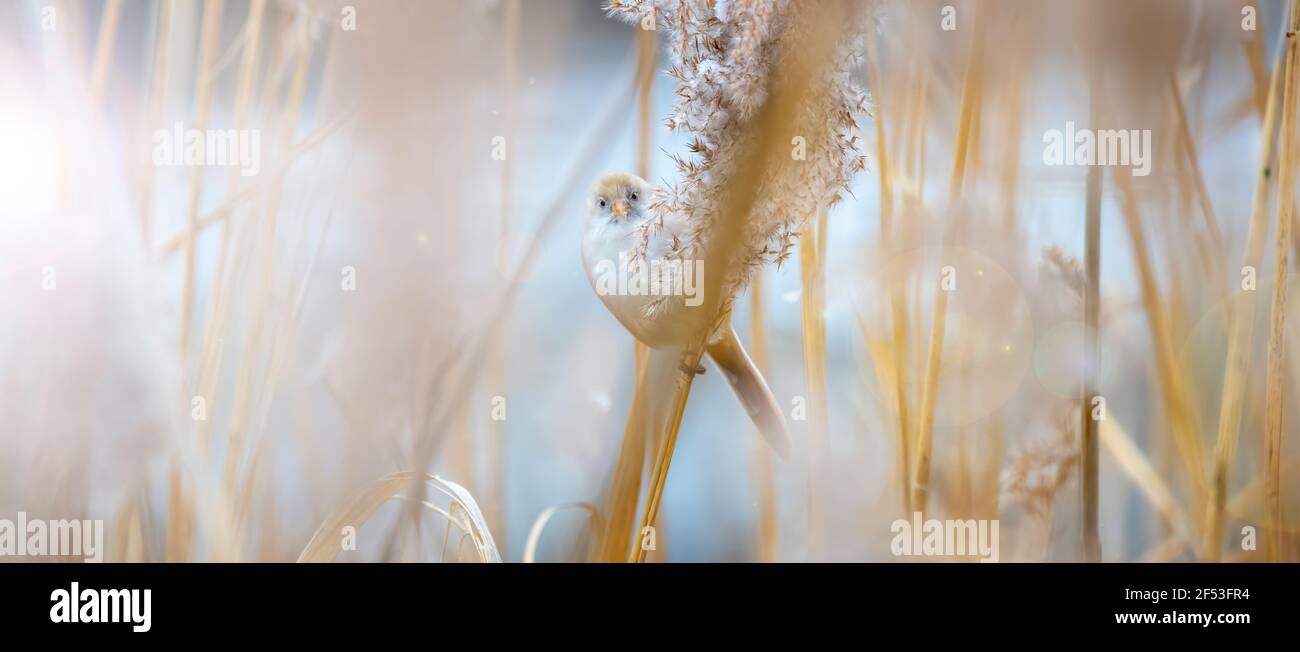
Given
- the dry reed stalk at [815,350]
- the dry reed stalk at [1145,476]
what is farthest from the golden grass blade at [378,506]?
the dry reed stalk at [1145,476]

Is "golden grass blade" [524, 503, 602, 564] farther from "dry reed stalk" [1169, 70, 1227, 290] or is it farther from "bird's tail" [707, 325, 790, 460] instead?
"dry reed stalk" [1169, 70, 1227, 290]

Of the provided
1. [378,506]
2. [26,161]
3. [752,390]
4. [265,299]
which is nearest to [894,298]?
[752,390]

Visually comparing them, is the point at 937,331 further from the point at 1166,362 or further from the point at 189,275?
the point at 189,275

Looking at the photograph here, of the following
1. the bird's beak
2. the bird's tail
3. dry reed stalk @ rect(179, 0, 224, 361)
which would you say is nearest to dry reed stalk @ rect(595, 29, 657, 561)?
the bird's tail

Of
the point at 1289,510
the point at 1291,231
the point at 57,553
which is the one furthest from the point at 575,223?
the point at 1289,510

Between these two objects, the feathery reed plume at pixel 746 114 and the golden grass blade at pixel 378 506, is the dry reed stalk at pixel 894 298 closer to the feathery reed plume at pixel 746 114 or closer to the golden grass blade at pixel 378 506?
the feathery reed plume at pixel 746 114

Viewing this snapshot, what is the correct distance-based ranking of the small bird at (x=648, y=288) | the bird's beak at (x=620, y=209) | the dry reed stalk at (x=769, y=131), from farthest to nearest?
the bird's beak at (x=620, y=209), the small bird at (x=648, y=288), the dry reed stalk at (x=769, y=131)
